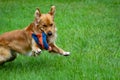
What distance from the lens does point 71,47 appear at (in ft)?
34.5

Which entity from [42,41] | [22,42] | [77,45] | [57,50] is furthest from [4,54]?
[77,45]

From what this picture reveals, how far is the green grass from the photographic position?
27.1ft

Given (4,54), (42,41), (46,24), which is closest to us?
(46,24)

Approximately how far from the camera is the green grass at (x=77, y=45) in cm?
826

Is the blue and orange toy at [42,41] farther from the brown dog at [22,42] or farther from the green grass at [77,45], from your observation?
the green grass at [77,45]

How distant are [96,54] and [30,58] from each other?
143 centimetres

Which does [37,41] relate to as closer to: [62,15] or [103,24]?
[103,24]

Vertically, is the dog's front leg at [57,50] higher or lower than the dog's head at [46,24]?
lower

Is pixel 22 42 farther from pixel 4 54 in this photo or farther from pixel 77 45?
pixel 77 45

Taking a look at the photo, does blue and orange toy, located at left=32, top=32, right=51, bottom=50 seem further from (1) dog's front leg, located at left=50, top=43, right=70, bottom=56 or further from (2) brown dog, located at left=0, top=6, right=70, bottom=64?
(1) dog's front leg, located at left=50, top=43, right=70, bottom=56

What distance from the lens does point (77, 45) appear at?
10711mm

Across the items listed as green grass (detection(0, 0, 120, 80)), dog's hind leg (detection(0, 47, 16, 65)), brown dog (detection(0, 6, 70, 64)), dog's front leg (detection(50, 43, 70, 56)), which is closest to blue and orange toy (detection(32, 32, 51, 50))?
brown dog (detection(0, 6, 70, 64))

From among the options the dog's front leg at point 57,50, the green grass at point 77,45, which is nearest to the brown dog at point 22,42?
the dog's front leg at point 57,50

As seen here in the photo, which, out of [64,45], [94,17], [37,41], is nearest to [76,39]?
[64,45]
